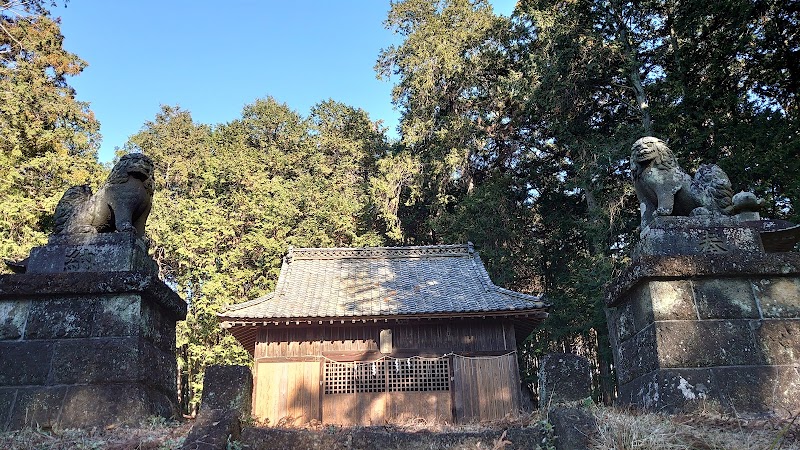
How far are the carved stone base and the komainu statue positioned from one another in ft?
2.08

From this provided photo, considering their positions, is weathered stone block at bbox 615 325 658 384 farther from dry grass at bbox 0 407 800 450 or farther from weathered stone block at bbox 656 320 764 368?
dry grass at bbox 0 407 800 450

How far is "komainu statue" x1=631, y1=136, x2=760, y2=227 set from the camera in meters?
5.13

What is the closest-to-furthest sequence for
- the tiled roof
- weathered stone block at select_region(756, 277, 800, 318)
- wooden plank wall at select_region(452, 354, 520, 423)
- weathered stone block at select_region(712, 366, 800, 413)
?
weathered stone block at select_region(712, 366, 800, 413) < weathered stone block at select_region(756, 277, 800, 318) < wooden plank wall at select_region(452, 354, 520, 423) < the tiled roof

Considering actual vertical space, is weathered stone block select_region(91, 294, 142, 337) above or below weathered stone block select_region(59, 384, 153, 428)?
above

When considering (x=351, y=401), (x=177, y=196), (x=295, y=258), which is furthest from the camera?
(x=177, y=196)

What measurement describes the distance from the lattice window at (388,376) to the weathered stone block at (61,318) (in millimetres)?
8549

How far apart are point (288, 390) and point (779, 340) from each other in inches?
415

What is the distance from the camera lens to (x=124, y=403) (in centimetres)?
441

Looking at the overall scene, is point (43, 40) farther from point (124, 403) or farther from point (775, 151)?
point (775, 151)

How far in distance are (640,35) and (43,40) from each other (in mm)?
20190

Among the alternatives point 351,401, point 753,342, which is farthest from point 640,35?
point 753,342

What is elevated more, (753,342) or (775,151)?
(775,151)

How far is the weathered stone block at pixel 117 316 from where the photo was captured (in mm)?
4750

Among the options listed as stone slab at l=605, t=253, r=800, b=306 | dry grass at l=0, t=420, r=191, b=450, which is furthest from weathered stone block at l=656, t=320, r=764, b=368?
dry grass at l=0, t=420, r=191, b=450
